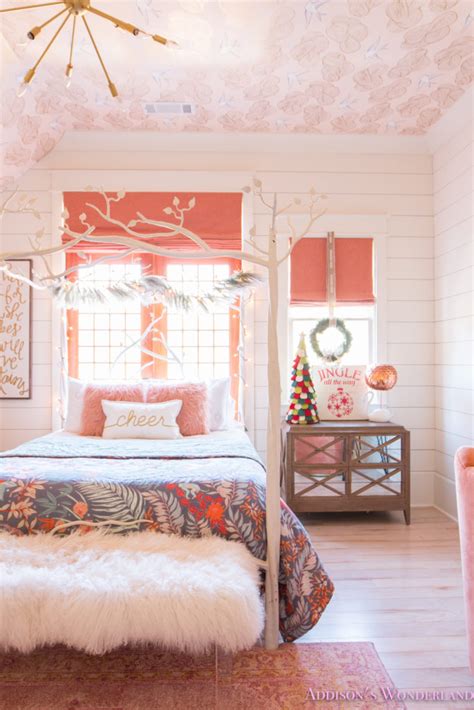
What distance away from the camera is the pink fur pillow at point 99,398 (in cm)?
346

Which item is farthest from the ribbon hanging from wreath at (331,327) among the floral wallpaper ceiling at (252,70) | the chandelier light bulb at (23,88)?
the chandelier light bulb at (23,88)

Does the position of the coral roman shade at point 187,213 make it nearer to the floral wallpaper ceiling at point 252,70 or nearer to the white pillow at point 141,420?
the floral wallpaper ceiling at point 252,70

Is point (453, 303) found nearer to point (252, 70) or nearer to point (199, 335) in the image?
point (199, 335)

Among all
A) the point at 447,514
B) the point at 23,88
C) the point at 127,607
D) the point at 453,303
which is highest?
the point at 23,88

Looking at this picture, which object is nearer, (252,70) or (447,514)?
(252,70)

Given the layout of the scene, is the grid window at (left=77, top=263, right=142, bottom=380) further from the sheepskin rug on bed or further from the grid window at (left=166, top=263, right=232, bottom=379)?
the sheepskin rug on bed

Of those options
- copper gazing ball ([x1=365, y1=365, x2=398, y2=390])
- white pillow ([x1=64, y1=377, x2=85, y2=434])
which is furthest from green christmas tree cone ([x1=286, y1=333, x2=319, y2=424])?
white pillow ([x1=64, y1=377, x2=85, y2=434])

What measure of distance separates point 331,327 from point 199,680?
113 inches

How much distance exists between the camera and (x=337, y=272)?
14.2ft

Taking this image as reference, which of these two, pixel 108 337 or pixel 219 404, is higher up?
pixel 108 337

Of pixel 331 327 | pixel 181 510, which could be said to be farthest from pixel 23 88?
pixel 331 327

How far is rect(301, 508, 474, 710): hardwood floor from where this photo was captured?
198cm

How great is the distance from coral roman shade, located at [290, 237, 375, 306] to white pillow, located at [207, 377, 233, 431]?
98 centimetres

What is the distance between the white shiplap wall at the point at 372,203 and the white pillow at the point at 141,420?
101cm
